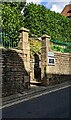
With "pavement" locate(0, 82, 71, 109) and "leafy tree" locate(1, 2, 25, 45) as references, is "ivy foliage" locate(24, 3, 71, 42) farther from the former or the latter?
"pavement" locate(0, 82, 71, 109)

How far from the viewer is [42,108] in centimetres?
960

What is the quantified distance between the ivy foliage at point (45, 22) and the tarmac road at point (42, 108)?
811 cm

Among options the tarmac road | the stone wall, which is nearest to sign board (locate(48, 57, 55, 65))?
the stone wall

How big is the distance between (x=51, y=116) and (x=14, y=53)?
5085mm

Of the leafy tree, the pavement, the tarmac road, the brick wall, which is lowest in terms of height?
the tarmac road

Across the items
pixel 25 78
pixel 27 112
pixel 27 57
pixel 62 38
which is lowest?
pixel 27 112

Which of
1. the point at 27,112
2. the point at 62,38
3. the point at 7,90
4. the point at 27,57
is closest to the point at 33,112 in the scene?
the point at 27,112

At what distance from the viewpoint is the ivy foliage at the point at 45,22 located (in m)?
18.8

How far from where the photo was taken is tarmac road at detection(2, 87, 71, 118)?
8539 millimetres

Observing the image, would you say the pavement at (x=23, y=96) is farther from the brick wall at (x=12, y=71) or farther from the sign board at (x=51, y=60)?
the sign board at (x=51, y=60)

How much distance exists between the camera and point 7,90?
11922mm

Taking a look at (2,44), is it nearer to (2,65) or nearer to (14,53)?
(14,53)

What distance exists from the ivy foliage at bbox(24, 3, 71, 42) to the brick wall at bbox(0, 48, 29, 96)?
5660 millimetres

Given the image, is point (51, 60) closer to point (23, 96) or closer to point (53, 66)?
point (53, 66)
